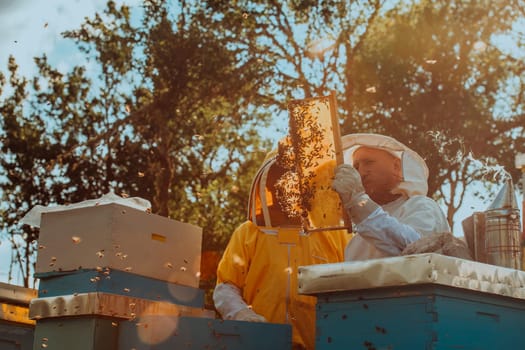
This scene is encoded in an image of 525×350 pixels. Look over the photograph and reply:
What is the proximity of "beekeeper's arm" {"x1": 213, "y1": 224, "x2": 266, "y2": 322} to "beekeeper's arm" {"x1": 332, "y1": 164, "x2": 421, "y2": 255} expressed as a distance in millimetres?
966

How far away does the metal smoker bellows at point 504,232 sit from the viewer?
2732mm

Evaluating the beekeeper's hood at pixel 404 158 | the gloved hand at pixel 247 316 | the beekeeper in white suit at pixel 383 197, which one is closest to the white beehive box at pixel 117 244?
the gloved hand at pixel 247 316

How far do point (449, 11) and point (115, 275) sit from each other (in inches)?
529

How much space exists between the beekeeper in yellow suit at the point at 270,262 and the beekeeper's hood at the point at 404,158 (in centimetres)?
45

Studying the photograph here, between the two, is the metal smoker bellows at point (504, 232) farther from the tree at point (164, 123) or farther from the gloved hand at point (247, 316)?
the tree at point (164, 123)

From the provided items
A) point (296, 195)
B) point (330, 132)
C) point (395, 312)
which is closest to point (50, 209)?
point (296, 195)

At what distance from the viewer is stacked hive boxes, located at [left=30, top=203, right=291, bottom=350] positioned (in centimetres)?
333

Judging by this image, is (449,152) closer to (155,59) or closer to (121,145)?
(155,59)

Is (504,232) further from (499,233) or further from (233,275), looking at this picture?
(233,275)

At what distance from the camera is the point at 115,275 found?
3496 millimetres

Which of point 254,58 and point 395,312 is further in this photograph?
point 254,58

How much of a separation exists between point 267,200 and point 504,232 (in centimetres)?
164

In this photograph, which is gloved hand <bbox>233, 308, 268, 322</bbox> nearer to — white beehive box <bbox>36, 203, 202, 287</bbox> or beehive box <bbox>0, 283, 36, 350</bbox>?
white beehive box <bbox>36, 203, 202, 287</bbox>

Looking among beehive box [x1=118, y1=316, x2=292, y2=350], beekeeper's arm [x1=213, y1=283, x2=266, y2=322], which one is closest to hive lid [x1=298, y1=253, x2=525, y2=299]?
beehive box [x1=118, y1=316, x2=292, y2=350]
